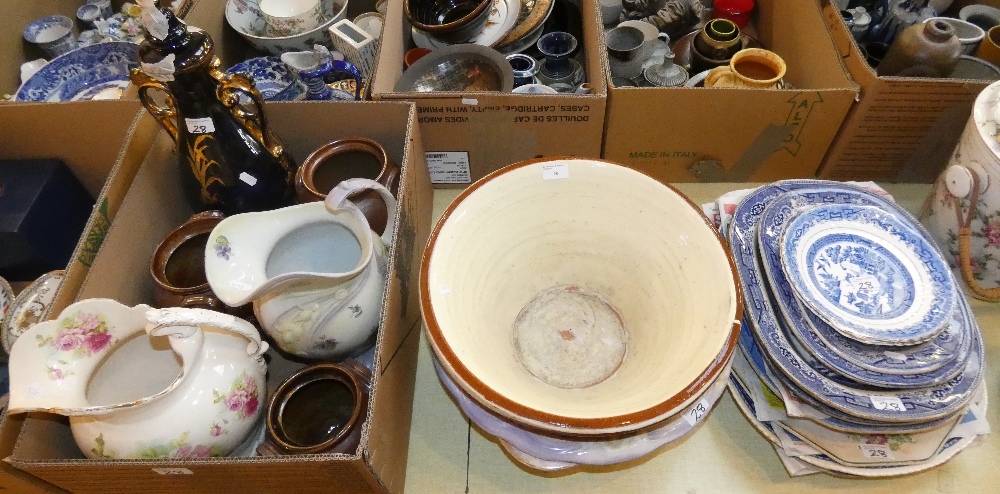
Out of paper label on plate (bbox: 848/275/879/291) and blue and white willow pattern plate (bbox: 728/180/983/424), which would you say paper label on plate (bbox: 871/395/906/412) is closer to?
blue and white willow pattern plate (bbox: 728/180/983/424)

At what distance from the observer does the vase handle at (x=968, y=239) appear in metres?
0.74

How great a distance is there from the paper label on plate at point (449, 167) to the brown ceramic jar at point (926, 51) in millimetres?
648

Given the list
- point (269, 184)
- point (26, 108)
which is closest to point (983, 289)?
point (269, 184)

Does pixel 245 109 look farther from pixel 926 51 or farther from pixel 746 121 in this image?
pixel 926 51

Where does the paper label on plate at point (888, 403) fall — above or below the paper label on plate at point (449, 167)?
above

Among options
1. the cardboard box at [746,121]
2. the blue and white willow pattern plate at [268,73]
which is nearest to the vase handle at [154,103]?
the blue and white willow pattern plate at [268,73]

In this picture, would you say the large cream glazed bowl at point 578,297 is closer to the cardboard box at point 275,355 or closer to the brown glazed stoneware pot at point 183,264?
the cardboard box at point 275,355

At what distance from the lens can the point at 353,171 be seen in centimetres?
85

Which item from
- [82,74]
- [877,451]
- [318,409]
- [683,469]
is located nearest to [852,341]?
[877,451]

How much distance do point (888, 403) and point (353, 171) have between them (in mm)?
708

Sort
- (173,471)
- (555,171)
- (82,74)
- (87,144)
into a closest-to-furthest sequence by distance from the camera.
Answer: (173,471)
(555,171)
(87,144)
(82,74)

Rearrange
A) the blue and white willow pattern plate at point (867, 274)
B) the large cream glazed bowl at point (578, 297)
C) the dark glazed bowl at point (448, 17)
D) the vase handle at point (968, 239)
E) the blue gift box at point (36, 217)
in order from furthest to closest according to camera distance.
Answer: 1. the dark glazed bowl at point (448, 17)
2. the blue gift box at point (36, 217)
3. the vase handle at point (968, 239)
4. the blue and white willow pattern plate at point (867, 274)
5. the large cream glazed bowl at point (578, 297)

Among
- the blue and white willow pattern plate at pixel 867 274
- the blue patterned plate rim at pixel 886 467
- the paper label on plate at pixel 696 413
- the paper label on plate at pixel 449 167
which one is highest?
the blue and white willow pattern plate at pixel 867 274

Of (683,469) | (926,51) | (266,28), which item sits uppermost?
(926,51)
